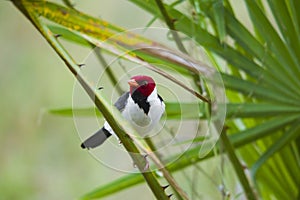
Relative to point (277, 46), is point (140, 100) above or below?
below

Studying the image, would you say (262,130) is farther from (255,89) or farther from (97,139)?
(97,139)

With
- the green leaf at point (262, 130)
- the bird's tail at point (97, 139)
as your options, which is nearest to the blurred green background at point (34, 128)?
the green leaf at point (262, 130)

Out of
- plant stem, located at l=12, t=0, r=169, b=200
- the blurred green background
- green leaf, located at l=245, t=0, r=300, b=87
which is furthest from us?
the blurred green background

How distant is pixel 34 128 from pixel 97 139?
7.31ft

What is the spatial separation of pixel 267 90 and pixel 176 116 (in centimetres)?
18

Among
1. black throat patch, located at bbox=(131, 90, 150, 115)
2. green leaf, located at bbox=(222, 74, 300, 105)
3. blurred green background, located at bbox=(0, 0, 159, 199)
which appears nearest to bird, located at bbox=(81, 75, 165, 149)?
black throat patch, located at bbox=(131, 90, 150, 115)

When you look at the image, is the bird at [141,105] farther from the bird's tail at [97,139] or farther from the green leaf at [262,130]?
the green leaf at [262,130]

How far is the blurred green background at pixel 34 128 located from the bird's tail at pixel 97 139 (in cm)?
199

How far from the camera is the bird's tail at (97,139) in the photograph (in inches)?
21.6

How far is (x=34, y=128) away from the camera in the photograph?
107 inches

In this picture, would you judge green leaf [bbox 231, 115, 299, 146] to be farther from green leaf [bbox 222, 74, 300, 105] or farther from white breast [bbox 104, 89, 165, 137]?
white breast [bbox 104, 89, 165, 137]

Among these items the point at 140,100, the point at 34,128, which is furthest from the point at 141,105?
the point at 34,128

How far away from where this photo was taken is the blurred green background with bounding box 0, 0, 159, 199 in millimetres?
2623

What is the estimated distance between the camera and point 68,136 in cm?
271
